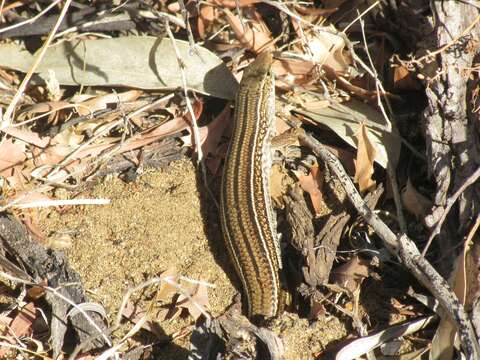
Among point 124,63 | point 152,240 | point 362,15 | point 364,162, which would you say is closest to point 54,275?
point 152,240

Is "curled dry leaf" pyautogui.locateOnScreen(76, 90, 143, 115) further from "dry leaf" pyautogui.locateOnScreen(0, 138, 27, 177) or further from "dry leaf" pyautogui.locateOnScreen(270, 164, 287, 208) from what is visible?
"dry leaf" pyautogui.locateOnScreen(270, 164, 287, 208)

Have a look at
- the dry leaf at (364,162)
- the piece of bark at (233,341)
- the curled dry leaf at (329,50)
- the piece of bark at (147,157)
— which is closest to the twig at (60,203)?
the piece of bark at (147,157)

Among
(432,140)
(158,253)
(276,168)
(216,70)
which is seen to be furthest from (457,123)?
(158,253)

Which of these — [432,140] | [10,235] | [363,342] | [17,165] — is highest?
[432,140]

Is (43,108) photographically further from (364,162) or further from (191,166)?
(364,162)

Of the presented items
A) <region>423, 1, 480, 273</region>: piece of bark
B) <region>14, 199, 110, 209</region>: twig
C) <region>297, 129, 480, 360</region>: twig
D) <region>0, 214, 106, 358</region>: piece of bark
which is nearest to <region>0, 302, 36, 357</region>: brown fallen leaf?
<region>0, 214, 106, 358</region>: piece of bark

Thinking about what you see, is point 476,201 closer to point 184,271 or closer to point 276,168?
point 276,168
